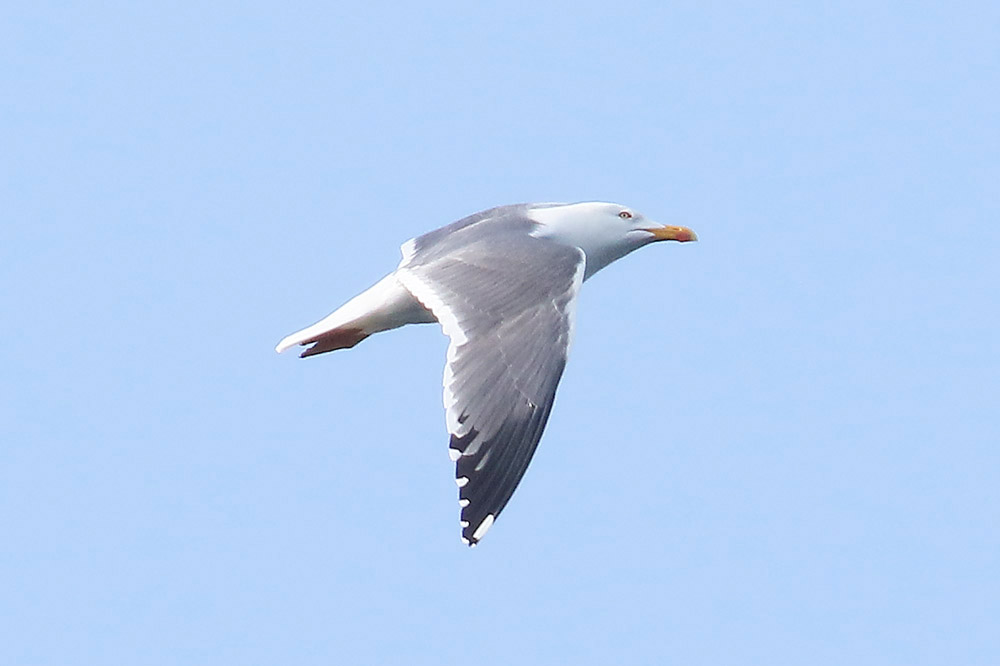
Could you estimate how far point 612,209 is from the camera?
890 centimetres

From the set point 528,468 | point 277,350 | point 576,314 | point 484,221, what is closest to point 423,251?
point 484,221

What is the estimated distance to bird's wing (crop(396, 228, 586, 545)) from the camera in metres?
6.57

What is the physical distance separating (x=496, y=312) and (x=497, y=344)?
10.6 inches

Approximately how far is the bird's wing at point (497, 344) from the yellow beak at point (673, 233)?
3.58 feet

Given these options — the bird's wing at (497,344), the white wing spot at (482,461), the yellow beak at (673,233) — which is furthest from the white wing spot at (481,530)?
the yellow beak at (673,233)

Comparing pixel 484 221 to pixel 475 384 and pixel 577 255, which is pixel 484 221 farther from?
pixel 475 384

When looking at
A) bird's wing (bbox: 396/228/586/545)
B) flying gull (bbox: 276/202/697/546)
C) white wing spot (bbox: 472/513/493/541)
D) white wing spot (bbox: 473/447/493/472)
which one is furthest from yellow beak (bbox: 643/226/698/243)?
white wing spot (bbox: 472/513/493/541)

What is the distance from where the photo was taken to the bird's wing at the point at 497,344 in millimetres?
A: 6566

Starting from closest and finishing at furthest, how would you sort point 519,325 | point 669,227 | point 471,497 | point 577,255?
point 471,497 < point 519,325 < point 577,255 < point 669,227

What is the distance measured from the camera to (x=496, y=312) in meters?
7.24

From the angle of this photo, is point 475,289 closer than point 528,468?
No

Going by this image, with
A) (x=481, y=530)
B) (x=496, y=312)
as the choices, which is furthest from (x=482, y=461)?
(x=496, y=312)

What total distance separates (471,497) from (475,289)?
132cm

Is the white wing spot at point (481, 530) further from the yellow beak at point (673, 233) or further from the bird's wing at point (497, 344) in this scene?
the yellow beak at point (673, 233)
